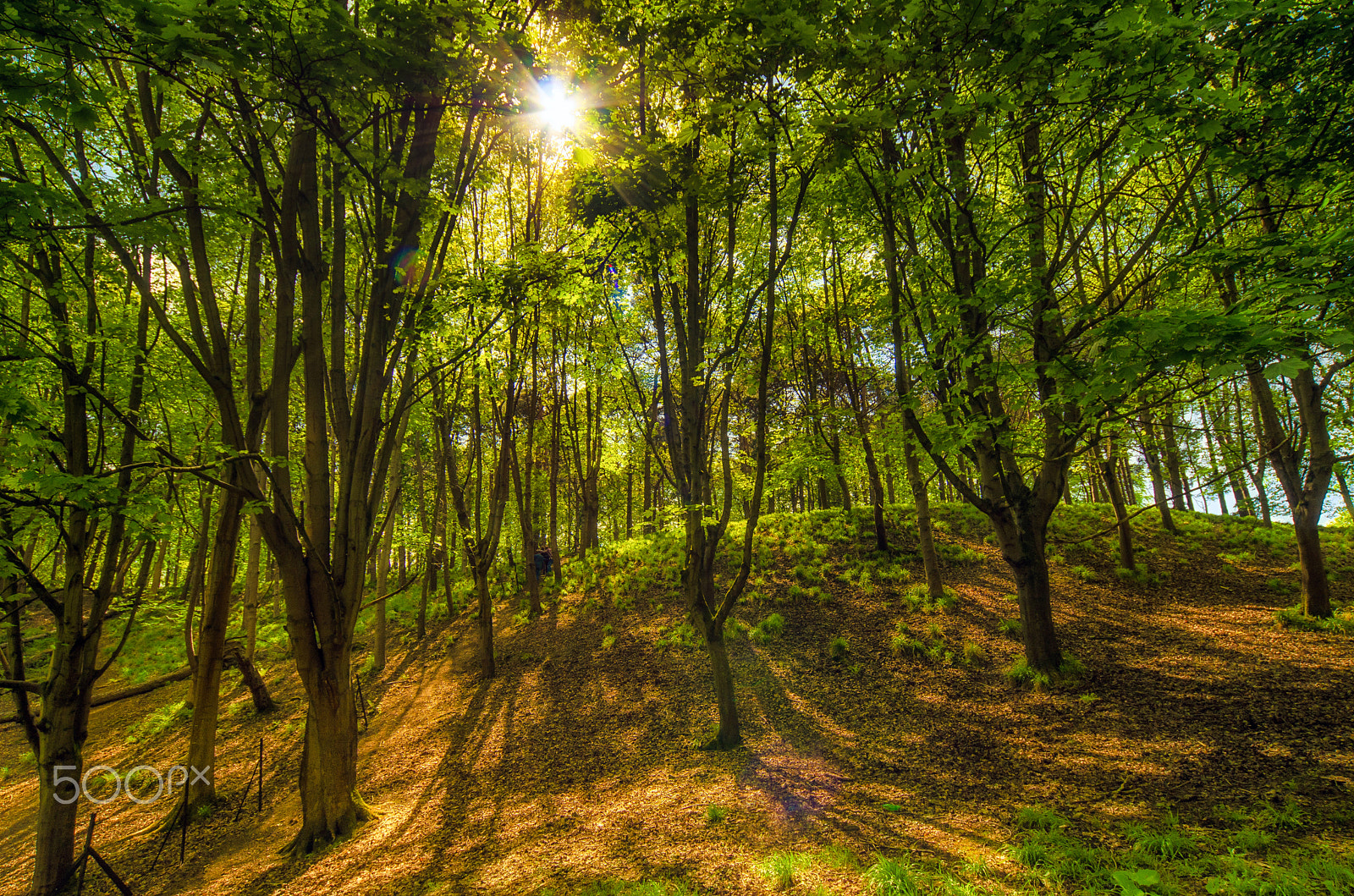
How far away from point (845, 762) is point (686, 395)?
4.82 meters

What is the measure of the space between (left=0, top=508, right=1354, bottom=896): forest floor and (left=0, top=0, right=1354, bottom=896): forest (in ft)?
0.21

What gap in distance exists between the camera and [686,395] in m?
6.55

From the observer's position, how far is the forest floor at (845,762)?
12.7 feet

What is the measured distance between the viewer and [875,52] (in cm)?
347

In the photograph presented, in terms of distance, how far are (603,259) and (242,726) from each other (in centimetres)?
1167

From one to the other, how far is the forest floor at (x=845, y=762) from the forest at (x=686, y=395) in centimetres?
6

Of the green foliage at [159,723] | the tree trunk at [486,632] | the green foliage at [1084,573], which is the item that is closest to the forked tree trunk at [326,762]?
the tree trunk at [486,632]

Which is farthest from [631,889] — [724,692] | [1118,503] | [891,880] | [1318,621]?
[1118,503]

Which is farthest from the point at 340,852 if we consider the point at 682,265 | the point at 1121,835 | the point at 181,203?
the point at 682,265

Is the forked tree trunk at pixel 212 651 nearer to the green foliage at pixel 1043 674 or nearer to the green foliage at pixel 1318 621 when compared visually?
the green foliage at pixel 1043 674

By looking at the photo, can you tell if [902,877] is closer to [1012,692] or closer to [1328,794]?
[1328,794]

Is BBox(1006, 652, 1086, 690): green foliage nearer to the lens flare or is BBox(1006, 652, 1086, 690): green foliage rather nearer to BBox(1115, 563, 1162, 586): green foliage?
BBox(1115, 563, 1162, 586): green foliage

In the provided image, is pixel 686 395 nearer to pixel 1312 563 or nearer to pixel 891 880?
pixel 891 880

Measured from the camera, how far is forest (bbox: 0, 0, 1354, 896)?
3.64 meters
